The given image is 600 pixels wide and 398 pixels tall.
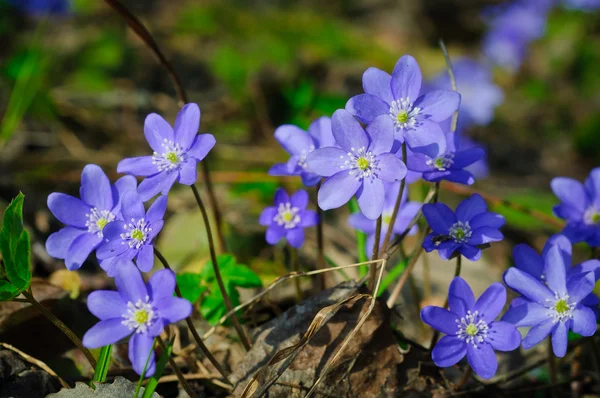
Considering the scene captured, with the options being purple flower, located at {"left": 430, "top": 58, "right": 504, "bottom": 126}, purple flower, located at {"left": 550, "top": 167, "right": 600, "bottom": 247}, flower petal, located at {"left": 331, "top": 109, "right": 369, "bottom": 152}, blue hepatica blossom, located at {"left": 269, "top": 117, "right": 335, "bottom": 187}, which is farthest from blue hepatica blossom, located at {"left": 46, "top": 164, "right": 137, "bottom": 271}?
purple flower, located at {"left": 430, "top": 58, "right": 504, "bottom": 126}

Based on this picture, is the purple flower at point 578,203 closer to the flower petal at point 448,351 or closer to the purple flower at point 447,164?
the purple flower at point 447,164

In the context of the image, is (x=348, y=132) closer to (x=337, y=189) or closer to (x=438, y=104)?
(x=337, y=189)

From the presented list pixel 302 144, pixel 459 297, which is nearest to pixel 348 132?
pixel 302 144

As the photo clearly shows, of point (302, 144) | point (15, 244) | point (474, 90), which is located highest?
point (302, 144)

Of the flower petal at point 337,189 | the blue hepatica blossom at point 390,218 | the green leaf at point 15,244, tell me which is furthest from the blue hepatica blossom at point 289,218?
Result: the green leaf at point 15,244

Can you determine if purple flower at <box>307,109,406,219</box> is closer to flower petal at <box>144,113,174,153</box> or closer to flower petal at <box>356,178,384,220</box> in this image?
flower petal at <box>356,178,384,220</box>

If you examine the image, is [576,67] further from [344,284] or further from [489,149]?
[344,284]
